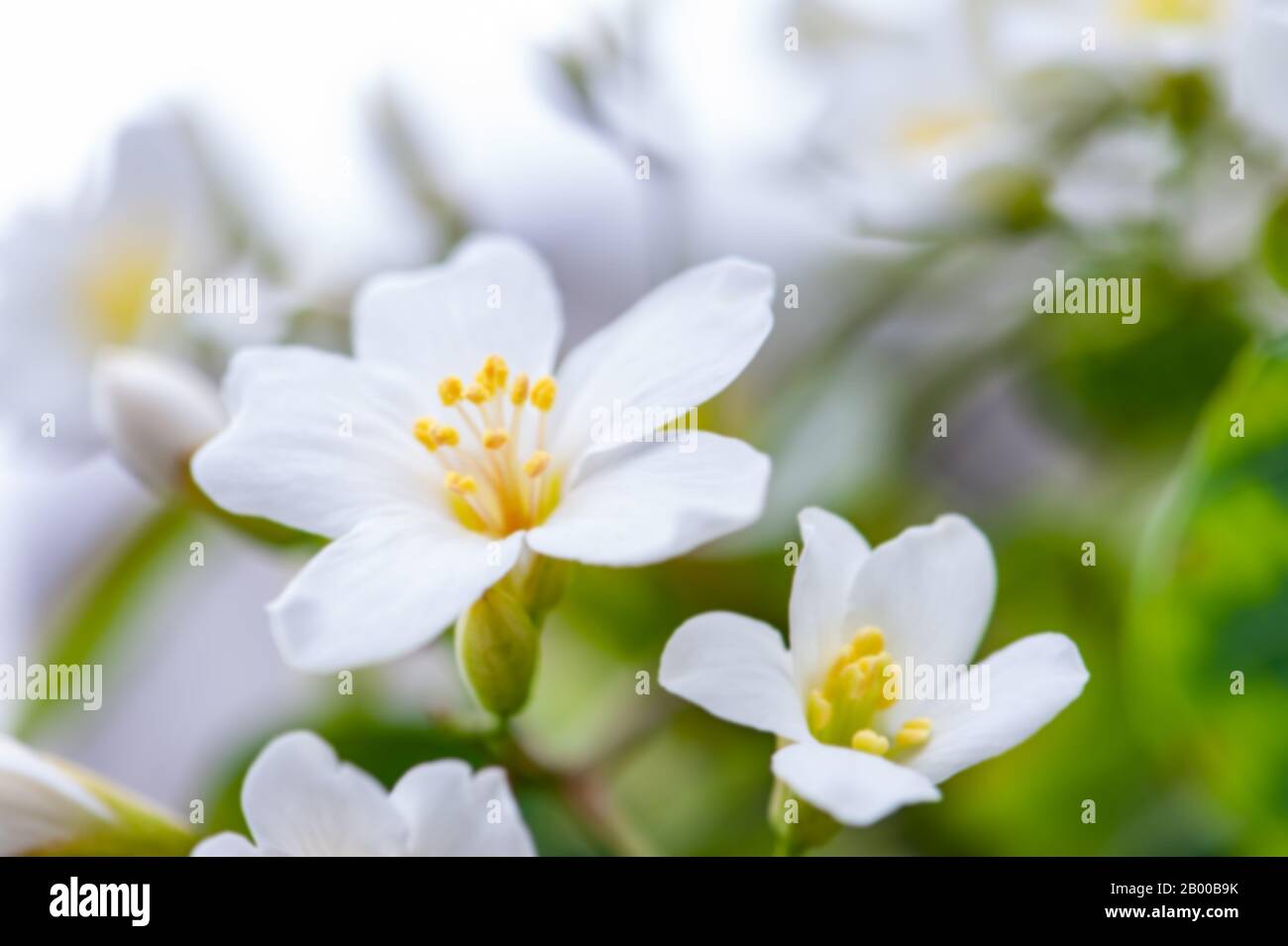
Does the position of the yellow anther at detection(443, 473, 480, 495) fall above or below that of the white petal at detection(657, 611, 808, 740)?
above

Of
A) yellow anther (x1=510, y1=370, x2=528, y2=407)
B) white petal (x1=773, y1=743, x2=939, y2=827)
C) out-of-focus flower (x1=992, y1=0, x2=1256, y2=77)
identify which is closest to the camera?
white petal (x1=773, y1=743, x2=939, y2=827)

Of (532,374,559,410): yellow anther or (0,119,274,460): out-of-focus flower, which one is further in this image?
(0,119,274,460): out-of-focus flower

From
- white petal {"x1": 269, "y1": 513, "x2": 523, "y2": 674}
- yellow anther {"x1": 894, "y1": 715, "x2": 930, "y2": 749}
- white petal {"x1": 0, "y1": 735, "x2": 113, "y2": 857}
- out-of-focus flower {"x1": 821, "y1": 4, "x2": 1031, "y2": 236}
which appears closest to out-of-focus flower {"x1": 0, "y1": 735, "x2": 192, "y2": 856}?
white petal {"x1": 0, "y1": 735, "x2": 113, "y2": 857}

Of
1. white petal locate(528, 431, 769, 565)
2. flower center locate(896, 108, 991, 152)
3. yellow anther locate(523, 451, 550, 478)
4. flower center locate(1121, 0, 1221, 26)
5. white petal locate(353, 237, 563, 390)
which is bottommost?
white petal locate(528, 431, 769, 565)

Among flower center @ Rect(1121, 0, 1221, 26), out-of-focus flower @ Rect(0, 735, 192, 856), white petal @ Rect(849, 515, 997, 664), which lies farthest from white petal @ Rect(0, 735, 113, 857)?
flower center @ Rect(1121, 0, 1221, 26)

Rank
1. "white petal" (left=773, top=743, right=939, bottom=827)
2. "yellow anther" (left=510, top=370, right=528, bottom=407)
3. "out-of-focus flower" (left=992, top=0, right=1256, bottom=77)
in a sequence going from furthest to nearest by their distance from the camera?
"out-of-focus flower" (left=992, top=0, right=1256, bottom=77) → "yellow anther" (left=510, top=370, right=528, bottom=407) → "white petal" (left=773, top=743, right=939, bottom=827)

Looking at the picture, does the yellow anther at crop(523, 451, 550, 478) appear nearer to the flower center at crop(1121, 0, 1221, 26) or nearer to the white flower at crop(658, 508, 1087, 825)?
the white flower at crop(658, 508, 1087, 825)
